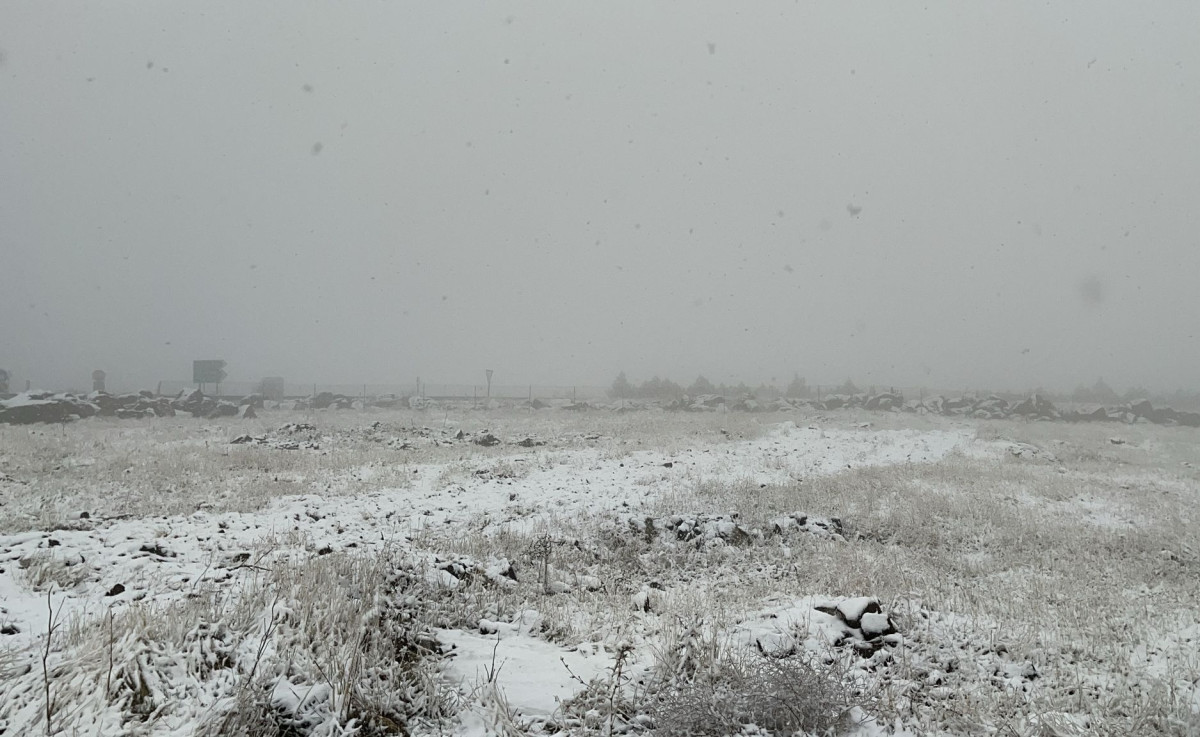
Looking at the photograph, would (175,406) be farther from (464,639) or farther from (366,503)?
(464,639)

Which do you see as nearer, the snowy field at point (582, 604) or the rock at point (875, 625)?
the snowy field at point (582, 604)

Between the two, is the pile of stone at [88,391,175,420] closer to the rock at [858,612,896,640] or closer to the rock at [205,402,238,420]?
the rock at [205,402,238,420]

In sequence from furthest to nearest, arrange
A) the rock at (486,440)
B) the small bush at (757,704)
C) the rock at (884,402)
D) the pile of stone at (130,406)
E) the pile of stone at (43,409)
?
1. the rock at (884,402)
2. the pile of stone at (130,406)
3. the pile of stone at (43,409)
4. the rock at (486,440)
5. the small bush at (757,704)

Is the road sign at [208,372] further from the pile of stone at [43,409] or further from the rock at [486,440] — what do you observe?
the rock at [486,440]

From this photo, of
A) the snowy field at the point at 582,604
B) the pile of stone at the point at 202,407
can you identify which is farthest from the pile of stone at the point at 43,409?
the snowy field at the point at 582,604

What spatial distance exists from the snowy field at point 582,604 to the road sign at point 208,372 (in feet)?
134

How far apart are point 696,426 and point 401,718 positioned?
25261 mm

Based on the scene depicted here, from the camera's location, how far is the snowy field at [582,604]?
3.54 metres

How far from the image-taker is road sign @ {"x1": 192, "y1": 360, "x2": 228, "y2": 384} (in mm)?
48722

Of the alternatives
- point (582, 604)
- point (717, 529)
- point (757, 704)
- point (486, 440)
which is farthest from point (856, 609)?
point (486, 440)

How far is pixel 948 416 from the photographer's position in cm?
3631

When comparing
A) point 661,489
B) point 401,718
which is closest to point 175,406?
point 661,489

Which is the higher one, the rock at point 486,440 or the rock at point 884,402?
the rock at point 884,402

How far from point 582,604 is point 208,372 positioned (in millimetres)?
55688
